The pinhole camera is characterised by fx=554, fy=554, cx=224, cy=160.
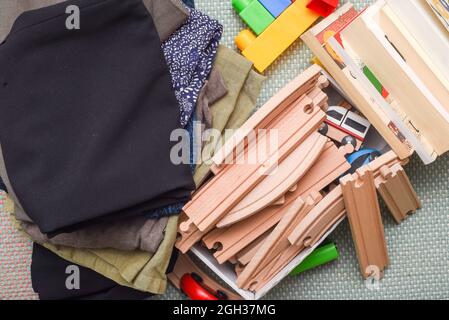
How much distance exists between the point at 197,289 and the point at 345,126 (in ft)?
1.21

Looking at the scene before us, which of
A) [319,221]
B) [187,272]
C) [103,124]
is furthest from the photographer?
[187,272]

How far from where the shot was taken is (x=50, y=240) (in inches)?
33.2

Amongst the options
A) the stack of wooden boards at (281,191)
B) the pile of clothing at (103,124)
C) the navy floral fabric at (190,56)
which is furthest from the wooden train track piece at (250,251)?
the navy floral fabric at (190,56)

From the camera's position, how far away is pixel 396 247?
3.17 feet

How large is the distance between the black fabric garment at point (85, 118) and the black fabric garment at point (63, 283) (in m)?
0.17

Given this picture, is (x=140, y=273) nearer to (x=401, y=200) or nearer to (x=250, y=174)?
(x=250, y=174)

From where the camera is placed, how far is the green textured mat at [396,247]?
962 millimetres

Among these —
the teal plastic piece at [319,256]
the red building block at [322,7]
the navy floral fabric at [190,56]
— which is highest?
the navy floral fabric at [190,56]

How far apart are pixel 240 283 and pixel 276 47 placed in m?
0.39

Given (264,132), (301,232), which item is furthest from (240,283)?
(264,132)

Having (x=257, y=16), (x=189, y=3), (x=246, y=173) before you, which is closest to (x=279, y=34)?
(x=257, y=16)

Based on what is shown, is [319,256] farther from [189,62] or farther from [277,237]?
[189,62]

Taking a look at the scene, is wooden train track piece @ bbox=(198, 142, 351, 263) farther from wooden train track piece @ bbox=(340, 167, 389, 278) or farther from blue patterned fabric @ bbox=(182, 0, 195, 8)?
blue patterned fabric @ bbox=(182, 0, 195, 8)

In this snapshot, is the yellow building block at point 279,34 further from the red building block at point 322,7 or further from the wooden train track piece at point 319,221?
the wooden train track piece at point 319,221
